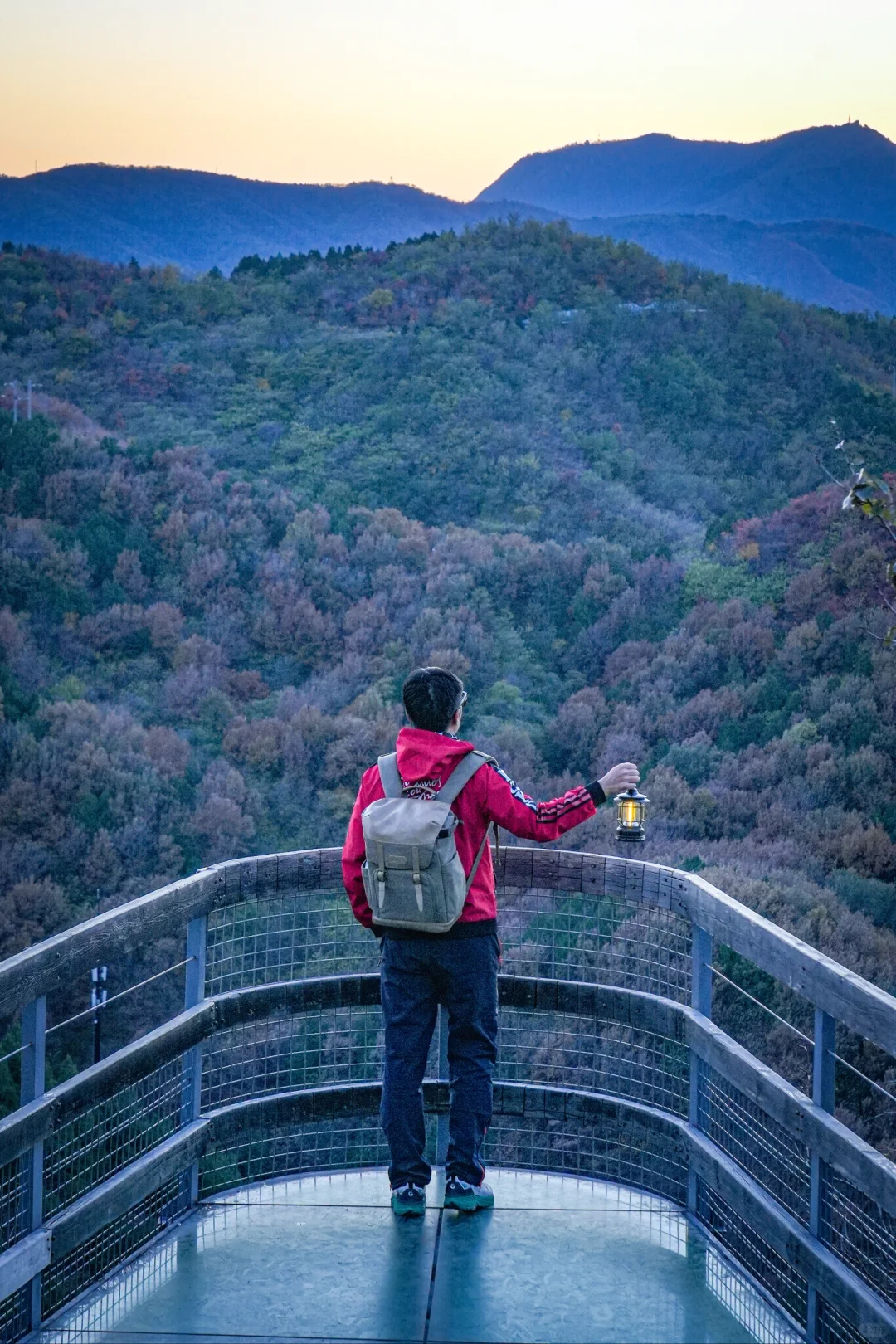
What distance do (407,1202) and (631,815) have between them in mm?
1224

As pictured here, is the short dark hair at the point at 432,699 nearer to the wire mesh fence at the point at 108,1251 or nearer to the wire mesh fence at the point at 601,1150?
the wire mesh fence at the point at 601,1150

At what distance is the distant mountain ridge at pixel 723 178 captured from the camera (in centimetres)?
4138

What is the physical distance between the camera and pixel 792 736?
20719 millimetres

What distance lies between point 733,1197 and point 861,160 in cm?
4317

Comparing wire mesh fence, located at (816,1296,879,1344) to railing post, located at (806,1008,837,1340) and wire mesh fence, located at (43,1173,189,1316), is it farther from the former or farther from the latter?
wire mesh fence, located at (43,1173,189,1316)

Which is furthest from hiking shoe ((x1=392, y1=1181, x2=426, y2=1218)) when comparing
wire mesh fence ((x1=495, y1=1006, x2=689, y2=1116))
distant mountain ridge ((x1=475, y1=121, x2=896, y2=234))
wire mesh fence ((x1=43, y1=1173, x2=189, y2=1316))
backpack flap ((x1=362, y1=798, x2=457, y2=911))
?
distant mountain ridge ((x1=475, y1=121, x2=896, y2=234))

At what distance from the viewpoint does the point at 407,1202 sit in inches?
144

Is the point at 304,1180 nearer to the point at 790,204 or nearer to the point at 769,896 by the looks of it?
the point at 769,896

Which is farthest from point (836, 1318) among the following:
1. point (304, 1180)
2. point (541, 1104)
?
point (304, 1180)

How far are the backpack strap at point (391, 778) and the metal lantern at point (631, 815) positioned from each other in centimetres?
72

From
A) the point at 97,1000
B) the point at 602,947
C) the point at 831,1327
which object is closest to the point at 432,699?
the point at 831,1327

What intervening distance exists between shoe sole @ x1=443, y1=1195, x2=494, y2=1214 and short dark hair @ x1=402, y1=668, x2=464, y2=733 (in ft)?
4.16

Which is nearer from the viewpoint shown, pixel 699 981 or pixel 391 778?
pixel 391 778

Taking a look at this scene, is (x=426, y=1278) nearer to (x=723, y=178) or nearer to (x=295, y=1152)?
(x=295, y=1152)
